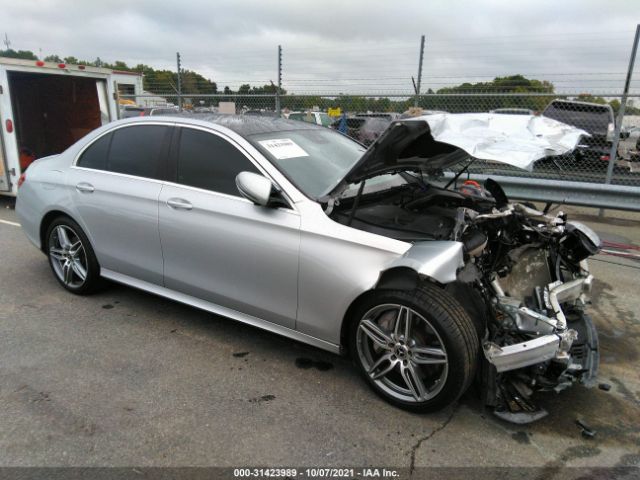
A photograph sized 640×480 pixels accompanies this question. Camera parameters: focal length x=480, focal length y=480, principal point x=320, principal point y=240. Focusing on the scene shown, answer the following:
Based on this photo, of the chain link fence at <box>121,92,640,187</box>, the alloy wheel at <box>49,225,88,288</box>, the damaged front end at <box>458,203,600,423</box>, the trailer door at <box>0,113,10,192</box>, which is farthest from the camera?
the chain link fence at <box>121,92,640,187</box>

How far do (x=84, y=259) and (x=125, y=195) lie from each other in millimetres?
963

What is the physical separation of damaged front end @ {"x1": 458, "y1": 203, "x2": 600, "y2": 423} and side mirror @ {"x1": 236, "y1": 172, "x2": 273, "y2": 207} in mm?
1244

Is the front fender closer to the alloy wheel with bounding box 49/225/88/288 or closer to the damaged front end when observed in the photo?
the damaged front end

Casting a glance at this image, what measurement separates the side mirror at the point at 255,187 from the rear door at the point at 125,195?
3.19 ft

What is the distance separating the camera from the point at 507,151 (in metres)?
2.55

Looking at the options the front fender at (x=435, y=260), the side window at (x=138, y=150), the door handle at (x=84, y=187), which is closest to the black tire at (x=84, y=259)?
the door handle at (x=84, y=187)

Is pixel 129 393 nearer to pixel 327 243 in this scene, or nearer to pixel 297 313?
pixel 297 313

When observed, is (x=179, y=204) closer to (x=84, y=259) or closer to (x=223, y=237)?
(x=223, y=237)

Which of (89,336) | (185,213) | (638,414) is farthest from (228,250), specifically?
(638,414)

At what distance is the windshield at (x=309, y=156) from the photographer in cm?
324

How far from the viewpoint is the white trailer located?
8195 mm

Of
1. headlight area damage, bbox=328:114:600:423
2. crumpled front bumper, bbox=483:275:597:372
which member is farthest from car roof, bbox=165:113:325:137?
crumpled front bumper, bbox=483:275:597:372

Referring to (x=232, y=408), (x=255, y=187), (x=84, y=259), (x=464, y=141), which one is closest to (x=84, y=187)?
(x=84, y=259)

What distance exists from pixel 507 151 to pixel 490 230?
0.87m
